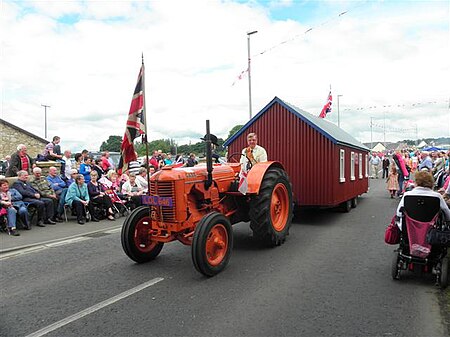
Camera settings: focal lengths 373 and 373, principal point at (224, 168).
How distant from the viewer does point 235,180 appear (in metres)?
6.82

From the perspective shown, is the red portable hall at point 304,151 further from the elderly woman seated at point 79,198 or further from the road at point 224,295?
the elderly woman seated at point 79,198

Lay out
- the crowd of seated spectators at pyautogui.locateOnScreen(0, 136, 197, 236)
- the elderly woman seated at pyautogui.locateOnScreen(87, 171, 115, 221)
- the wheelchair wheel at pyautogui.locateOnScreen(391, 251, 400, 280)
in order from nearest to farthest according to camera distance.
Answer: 1. the wheelchair wheel at pyautogui.locateOnScreen(391, 251, 400, 280)
2. the crowd of seated spectators at pyautogui.locateOnScreen(0, 136, 197, 236)
3. the elderly woman seated at pyautogui.locateOnScreen(87, 171, 115, 221)

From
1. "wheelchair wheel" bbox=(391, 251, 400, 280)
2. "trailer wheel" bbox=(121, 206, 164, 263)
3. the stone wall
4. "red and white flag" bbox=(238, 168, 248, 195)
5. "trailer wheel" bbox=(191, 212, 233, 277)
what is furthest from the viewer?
the stone wall

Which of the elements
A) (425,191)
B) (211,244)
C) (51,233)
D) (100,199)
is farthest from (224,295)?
(100,199)

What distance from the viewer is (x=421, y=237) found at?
4.91 meters

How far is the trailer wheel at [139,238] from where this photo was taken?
5606 millimetres

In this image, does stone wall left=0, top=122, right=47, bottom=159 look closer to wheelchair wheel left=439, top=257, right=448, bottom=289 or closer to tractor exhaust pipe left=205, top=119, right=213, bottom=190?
tractor exhaust pipe left=205, top=119, right=213, bottom=190

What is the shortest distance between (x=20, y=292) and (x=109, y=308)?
1.46 meters

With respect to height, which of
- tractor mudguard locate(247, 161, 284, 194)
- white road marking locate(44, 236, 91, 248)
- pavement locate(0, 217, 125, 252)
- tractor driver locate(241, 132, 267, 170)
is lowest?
white road marking locate(44, 236, 91, 248)

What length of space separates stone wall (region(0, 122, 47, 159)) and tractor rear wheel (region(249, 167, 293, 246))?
2335 centimetres

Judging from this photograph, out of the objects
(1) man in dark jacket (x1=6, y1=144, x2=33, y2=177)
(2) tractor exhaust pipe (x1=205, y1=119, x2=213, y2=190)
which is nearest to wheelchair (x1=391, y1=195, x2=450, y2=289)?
(2) tractor exhaust pipe (x1=205, y1=119, x2=213, y2=190)

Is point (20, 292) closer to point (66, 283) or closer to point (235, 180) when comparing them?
point (66, 283)

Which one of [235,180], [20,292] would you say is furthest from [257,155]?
[20,292]

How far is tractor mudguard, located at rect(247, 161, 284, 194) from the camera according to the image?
6348 millimetres
